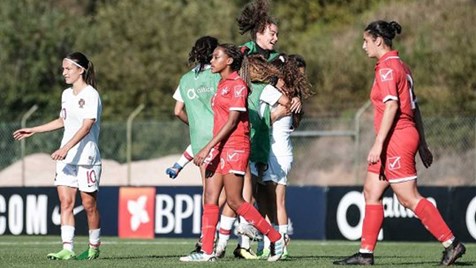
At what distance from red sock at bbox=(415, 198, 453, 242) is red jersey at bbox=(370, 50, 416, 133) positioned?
2.35ft

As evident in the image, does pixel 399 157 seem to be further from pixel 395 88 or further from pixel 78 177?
pixel 78 177

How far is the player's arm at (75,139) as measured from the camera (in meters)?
12.2

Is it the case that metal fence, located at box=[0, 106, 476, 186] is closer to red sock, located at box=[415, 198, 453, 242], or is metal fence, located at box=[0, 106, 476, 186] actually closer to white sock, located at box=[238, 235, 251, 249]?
white sock, located at box=[238, 235, 251, 249]

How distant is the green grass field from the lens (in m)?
11.6

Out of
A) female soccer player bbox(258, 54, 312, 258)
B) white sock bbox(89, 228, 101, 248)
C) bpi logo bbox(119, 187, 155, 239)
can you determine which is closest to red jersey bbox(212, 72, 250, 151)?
female soccer player bbox(258, 54, 312, 258)

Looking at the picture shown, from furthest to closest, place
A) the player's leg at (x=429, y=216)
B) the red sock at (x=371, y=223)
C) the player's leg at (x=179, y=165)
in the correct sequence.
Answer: the player's leg at (x=179, y=165)
the red sock at (x=371, y=223)
the player's leg at (x=429, y=216)

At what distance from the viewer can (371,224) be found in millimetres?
11273

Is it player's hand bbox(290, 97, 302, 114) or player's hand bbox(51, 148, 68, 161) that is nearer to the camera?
player's hand bbox(51, 148, 68, 161)

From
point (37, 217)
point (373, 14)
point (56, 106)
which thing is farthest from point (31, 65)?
point (37, 217)

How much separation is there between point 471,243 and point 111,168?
10.3 meters

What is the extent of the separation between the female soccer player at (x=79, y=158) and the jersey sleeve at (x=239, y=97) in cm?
171

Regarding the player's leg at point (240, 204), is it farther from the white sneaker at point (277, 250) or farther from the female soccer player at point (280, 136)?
the female soccer player at point (280, 136)

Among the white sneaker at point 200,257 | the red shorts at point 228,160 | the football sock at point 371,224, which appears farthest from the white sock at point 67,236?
the football sock at point 371,224

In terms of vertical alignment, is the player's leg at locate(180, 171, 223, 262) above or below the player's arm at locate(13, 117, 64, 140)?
below
